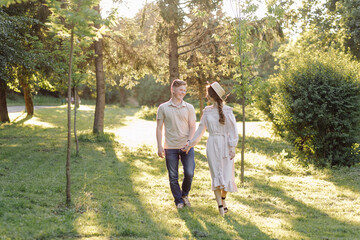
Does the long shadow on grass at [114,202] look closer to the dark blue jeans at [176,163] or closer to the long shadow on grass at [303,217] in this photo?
the dark blue jeans at [176,163]

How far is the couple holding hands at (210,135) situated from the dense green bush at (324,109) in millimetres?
6013

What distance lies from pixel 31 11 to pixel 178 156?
42.7 ft

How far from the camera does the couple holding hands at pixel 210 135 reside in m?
5.57

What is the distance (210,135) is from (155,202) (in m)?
1.95

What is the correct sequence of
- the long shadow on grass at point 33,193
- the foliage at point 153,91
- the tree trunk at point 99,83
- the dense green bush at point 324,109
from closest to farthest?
the long shadow on grass at point 33,193
the dense green bush at point 324,109
the tree trunk at point 99,83
the foliage at point 153,91

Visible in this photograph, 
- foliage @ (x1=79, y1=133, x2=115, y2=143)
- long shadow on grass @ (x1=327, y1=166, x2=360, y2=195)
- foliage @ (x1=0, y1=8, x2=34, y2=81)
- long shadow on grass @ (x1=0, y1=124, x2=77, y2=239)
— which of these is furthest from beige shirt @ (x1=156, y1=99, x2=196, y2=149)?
foliage @ (x1=79, y1=133, x2=115, y2=143)

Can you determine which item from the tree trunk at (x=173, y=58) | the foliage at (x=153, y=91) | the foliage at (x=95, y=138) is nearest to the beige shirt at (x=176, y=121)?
the tree trunk at (x=173, y=58)

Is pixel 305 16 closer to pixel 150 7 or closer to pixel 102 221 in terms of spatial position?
pixel 150 7

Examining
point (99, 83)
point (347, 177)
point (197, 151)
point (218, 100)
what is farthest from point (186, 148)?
point (99, 83)

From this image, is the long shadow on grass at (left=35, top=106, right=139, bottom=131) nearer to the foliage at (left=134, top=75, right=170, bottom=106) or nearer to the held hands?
the foliage at (left=134, top=75, right=170, bottom=106)

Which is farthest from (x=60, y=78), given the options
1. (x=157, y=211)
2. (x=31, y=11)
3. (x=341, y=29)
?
(x=341, y=29)

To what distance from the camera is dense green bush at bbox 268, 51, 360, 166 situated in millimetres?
10711

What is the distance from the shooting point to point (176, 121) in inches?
226

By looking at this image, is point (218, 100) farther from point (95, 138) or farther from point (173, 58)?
point (95, 138)
